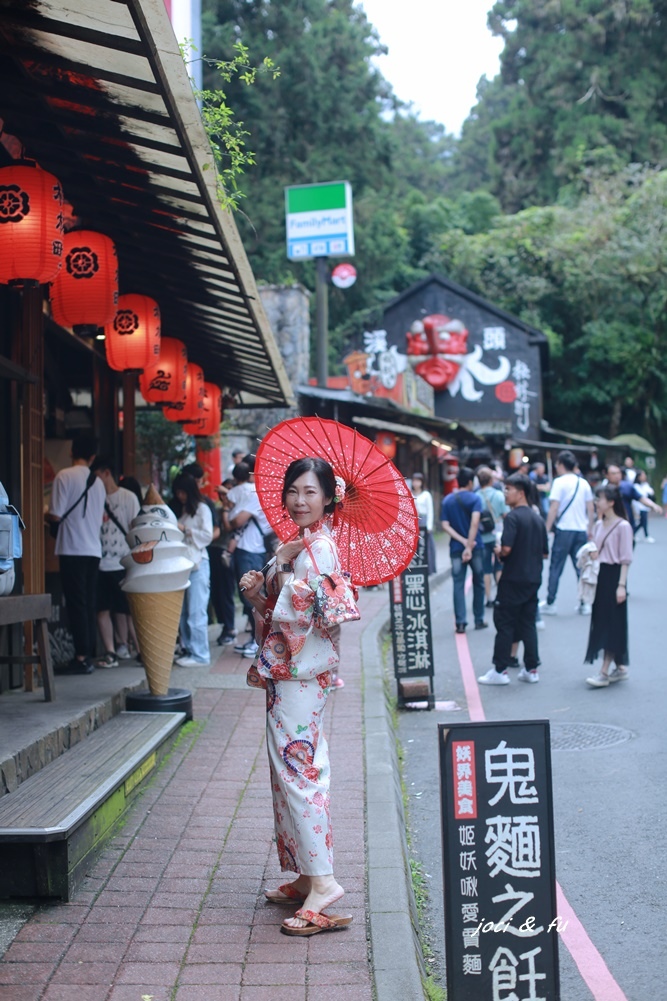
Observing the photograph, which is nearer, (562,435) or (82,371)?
(82,371)

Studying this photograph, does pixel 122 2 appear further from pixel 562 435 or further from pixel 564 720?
pixel 562 435

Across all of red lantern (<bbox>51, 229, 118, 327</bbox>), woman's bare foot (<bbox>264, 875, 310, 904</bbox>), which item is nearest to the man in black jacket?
red lantern (<bbox>51, 229, 118, 327</bbox>)

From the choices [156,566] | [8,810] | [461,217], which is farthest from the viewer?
[461,217]

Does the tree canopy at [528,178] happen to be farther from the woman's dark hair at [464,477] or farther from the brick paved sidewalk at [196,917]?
the brick paved sidewalk at [196,917]

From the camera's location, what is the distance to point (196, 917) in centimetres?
426

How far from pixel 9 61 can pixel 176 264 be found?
8.99 ft

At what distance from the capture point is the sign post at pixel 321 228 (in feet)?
65.9

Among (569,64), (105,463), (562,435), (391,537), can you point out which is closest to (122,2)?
(391,537)

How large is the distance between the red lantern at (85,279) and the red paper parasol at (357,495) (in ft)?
8.99

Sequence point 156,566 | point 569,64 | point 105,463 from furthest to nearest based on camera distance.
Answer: point 569,64
point 105,463
point 156,566

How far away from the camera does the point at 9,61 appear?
5.14m

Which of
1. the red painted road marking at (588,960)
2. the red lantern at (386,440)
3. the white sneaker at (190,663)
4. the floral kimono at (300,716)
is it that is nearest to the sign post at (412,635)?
the white sneaker at (190,663)

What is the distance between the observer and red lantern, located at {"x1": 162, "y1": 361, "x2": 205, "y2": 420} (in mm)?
11453

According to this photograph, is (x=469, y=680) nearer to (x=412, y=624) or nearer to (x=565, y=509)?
(x=412, y=624)
